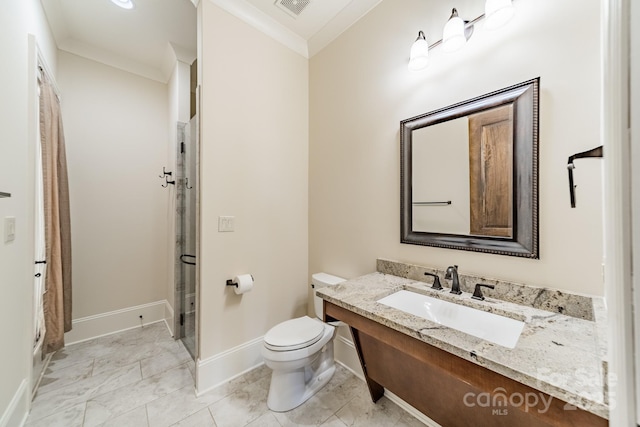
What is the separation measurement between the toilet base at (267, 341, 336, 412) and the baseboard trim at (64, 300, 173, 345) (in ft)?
5.99

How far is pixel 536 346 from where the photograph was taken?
0.78 meters

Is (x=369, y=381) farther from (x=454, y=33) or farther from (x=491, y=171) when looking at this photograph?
(x=454, y=33)

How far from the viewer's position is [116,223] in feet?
8.14

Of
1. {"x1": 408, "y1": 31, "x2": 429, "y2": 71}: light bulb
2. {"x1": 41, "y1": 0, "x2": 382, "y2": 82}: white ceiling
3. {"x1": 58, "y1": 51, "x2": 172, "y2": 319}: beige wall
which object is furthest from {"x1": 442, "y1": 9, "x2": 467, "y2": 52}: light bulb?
{"x1": 58, "y1": 51, "x2": 172, "y2": 319}: beige wall

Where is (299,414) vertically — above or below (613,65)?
below

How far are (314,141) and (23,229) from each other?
2.00 metres

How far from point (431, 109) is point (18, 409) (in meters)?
2.83

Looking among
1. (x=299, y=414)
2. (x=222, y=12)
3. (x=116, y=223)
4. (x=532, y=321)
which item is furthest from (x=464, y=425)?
(x=116, y=223)

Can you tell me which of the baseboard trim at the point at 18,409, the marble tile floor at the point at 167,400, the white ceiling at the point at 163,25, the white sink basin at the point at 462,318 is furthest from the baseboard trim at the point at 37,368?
the white ceiling at the point at 163,25

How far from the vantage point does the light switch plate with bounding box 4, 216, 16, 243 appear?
3.93 ft

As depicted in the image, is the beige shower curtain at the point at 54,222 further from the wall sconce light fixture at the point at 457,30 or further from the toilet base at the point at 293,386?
the wall sconce light fixture at the point at 457,30

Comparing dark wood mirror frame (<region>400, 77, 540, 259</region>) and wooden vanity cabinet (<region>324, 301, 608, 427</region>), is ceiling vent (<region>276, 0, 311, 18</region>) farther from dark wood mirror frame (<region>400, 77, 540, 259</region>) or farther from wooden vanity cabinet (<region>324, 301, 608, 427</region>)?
wooden vanity cabinet (<region>324, 301, 608, 427</region>)

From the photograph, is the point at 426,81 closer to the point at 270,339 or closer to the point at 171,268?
the point at 270,339

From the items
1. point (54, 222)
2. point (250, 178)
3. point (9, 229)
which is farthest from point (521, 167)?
point (54, 222)
